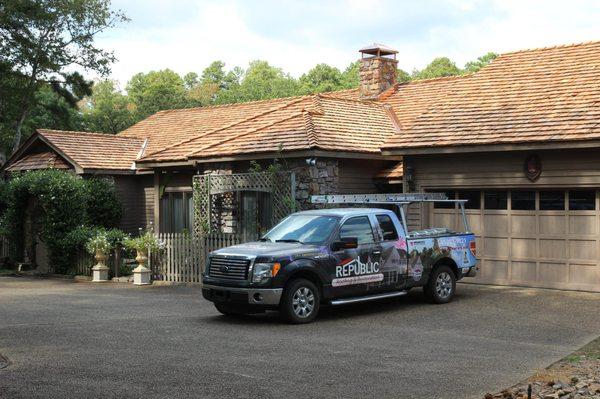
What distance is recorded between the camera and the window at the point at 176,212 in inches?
951

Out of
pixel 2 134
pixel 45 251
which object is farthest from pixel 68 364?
pixel 2 134

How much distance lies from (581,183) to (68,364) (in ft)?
36.9

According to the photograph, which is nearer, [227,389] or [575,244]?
[227,389]

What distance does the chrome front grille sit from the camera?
12.4 meters

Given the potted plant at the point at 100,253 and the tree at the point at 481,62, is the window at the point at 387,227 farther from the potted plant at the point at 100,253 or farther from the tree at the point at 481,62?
the tree at the point at 481,62

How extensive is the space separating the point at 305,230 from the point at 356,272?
3.79 feet

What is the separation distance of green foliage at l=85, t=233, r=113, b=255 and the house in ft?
10.2

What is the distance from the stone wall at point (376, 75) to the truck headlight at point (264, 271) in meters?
15.1

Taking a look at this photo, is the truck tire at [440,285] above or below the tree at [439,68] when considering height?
below

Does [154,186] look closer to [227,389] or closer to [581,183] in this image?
[581,183]

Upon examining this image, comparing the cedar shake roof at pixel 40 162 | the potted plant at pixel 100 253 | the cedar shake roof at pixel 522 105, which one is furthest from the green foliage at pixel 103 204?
the cedar shake roof at pixel 522 105

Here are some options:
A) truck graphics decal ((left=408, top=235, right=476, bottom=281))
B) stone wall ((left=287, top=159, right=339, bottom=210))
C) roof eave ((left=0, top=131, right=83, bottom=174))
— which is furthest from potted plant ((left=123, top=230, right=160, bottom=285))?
truck graphics decal ((left=408, top=235, right=476, bottom=281))

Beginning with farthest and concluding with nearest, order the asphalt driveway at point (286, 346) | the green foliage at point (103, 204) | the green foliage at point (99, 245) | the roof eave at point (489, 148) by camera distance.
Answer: the green foliage at point (103, 204) < the green foliage at point (99, 245) < the roof eave at point (489, 148) < the asphalt driveway at point (286, 346)

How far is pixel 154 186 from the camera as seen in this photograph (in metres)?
25.3
